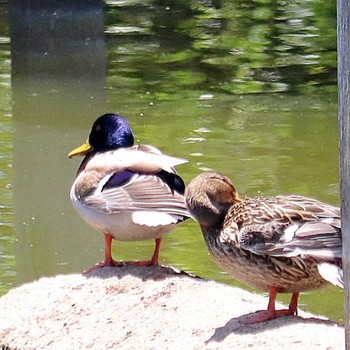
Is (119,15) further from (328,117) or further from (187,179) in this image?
(187,179)

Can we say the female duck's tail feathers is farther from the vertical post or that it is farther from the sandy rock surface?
the vertical post

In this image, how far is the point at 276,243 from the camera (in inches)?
199

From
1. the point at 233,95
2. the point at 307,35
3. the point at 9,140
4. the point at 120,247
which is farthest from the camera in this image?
the point at 307,35

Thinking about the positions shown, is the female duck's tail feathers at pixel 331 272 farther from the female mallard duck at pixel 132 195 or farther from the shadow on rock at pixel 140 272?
the shadow on rock at pixel 140 272

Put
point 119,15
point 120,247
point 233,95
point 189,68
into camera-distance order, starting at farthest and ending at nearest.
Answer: point 119,15 → point 189,68 → point 233,95 → point 120,247

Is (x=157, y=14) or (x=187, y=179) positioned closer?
(x=187, y=179)

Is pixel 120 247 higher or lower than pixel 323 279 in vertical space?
lower

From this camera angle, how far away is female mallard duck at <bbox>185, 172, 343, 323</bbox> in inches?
196

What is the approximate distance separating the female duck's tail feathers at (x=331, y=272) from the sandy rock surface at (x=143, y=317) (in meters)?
0.28

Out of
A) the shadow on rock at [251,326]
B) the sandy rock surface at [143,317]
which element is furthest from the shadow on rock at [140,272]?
the shadow on rock at [251,326]

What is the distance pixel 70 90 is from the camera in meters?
12.7

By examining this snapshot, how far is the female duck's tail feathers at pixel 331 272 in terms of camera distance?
477 centimetres

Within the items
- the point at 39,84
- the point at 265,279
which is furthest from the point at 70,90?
the point at 265,279

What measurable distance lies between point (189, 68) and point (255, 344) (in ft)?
28.8
